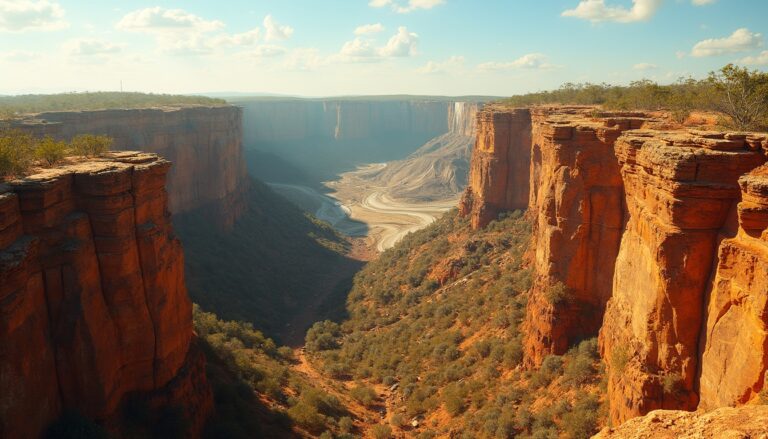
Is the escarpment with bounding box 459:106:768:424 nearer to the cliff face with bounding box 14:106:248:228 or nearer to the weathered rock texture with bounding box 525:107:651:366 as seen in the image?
the weathered rock texture with bounding box 525:107:651:366

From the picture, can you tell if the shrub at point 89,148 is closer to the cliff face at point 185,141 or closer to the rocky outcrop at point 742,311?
the rocky outcrop at point 742,311

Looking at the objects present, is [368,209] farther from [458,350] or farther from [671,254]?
[671,254]

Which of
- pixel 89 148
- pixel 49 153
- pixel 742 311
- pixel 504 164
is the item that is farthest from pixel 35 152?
pixel 504 164

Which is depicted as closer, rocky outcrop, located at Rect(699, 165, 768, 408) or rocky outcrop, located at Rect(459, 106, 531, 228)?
rocky outcrop, located at Rect(699, 165, 768, 408)

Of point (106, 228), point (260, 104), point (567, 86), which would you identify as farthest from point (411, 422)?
point (260, 104)

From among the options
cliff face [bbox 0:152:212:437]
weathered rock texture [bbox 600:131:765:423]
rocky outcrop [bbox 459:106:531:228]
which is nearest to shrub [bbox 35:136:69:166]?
cliff face [bbox 0:152:212:437]
